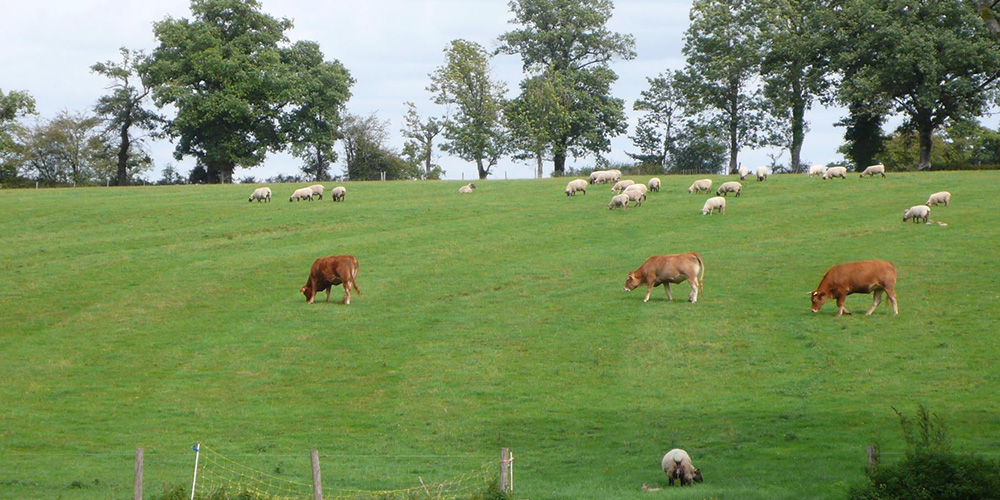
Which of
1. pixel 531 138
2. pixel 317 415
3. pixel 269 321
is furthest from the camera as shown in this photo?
pixel 531 138

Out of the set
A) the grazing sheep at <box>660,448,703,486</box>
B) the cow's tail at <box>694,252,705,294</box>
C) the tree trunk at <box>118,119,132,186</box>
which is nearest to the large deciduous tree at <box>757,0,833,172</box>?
the cow's tail at <box>694,252,705,294</box>

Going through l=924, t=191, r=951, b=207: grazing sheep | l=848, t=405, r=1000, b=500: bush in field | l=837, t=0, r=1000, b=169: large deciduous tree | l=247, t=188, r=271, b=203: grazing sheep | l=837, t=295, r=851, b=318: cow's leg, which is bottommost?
l=848, t=405, r=1000, b=500: bush in field

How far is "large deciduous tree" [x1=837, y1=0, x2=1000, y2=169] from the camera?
68375 millimetres

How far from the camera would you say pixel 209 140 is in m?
80.8

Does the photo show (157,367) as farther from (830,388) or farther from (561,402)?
(830,388)

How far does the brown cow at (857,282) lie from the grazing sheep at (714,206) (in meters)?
20.3

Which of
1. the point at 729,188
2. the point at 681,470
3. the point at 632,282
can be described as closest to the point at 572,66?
the point at 729,188

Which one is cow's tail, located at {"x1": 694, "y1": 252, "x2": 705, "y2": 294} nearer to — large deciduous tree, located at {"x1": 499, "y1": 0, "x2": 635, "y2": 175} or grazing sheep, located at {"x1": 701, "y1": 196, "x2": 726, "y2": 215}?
grazing sheep, located at {"x1": 701, "y1": 196, "x2": 726, "y2": 215}

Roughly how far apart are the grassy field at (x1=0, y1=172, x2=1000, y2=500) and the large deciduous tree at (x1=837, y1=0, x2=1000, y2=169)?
23.2 m

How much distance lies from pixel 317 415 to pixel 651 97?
81.6 meters

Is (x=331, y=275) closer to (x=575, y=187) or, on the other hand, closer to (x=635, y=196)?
(x=635, y=196)

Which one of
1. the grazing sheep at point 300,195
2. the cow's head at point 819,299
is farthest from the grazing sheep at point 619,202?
the cow's head at point 819,299

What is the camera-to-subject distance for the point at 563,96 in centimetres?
9044

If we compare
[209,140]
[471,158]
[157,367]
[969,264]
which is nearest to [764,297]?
[969,264]
